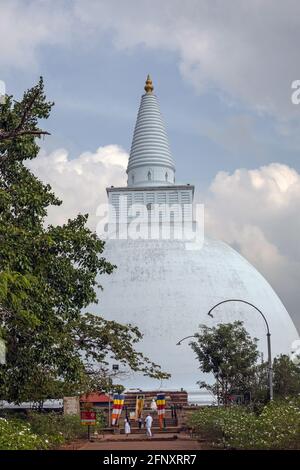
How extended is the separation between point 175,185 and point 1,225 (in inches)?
1433

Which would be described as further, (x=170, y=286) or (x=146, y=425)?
(x=170, y=286)

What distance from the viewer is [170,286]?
1767 inches

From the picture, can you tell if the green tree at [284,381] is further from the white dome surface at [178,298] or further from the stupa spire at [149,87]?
the stupa spire at [149,87]

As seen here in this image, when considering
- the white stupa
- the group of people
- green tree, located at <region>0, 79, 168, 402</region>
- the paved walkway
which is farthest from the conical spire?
green tree, located at <region>0, 79, 168, 402</region>

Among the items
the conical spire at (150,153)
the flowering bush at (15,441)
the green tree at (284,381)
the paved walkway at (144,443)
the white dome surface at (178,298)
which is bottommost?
the paved walkway at (144,443)

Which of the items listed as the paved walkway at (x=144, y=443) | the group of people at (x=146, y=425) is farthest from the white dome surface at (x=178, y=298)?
the paved walkway at (x=144, y=443)

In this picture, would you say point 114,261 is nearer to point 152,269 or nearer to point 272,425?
point 152,269

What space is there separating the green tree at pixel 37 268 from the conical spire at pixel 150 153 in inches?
1228

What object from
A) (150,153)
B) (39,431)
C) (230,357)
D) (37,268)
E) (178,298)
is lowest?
(39,431)

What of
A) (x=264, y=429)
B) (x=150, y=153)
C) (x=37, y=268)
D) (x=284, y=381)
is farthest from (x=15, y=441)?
(x=150, y=153)

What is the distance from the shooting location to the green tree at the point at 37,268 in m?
17.3

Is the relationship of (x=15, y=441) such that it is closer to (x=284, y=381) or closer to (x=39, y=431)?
(x=39, y=431)

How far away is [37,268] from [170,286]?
26900 millimetres

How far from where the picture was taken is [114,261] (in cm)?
4741
